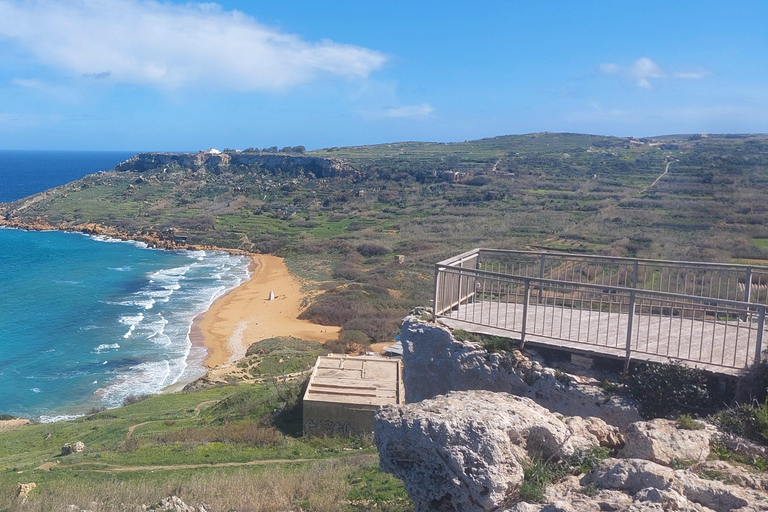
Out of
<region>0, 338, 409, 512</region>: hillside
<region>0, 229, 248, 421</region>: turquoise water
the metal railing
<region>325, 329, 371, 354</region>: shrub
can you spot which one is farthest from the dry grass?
<region>325, 329, 371, 354</region>: shrub

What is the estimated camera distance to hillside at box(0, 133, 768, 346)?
32156 millimetres

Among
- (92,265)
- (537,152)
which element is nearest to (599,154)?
(537,152)

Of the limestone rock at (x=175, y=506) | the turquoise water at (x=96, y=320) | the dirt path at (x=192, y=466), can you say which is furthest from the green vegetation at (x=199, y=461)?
the turquoise water at (x=96, y=320)

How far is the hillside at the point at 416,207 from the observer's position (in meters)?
32.2

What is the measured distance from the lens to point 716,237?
2733cm

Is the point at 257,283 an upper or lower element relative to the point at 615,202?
lower

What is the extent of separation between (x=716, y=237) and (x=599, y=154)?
210 ft

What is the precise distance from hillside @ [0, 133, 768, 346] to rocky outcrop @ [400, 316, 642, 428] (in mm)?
18066

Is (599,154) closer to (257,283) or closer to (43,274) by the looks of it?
(257,283)

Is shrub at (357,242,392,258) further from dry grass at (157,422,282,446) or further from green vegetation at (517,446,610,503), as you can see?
green vegetation at (517,446,610,503)

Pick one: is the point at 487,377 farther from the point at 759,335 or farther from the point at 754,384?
the point at 759,335

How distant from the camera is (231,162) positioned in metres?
107

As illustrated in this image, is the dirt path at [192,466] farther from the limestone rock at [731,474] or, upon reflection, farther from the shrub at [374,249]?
the shrub at [374,249]

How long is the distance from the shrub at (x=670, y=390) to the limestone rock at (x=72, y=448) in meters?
12.1
